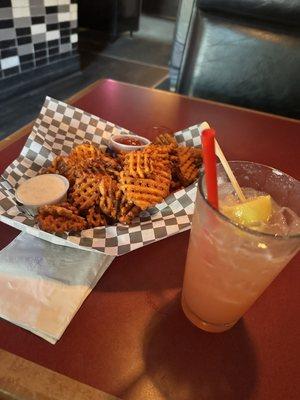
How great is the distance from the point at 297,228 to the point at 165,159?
48 cm

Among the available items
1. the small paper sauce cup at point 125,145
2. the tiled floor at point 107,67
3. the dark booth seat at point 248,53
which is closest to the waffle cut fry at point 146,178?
the small paper sauce cup at point 125,145

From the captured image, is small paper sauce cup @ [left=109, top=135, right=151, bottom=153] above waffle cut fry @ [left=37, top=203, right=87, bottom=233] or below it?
below

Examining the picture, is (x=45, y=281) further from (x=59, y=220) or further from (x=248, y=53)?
(x=248, y=53)

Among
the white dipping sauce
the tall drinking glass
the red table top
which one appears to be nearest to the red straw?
the tall drinking glass

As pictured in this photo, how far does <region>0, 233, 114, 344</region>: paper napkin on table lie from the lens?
25.7 inches

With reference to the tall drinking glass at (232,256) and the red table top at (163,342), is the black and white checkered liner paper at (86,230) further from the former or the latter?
the tall drinking glass at (232,256)

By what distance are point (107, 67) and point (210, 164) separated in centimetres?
432

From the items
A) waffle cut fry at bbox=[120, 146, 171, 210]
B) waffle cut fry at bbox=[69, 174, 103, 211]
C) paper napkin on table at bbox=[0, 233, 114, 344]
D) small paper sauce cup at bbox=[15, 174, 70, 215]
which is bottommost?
paper napkin on table at bbox=[0, 233, 114, 344]

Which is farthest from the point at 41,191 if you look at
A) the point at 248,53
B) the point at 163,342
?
the point at 248,53

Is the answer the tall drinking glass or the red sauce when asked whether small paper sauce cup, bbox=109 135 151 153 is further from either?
the tall drinking glass

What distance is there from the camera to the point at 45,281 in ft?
2.39

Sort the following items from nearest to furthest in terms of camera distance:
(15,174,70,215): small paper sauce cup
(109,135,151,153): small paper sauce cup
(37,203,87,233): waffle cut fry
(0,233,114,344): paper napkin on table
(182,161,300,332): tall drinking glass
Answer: (182,161,300,332): tall drinking glass, (0,233,114,344): paper napkin on table, (37,203,87,233): waffle cut fry, (15,174,70,215): small paper sauce cup, (109,135,151,153): small paper sauce cup

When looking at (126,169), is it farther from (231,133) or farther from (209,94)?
(209,94)

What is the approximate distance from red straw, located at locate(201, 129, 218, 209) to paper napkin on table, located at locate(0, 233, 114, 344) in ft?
1.04
